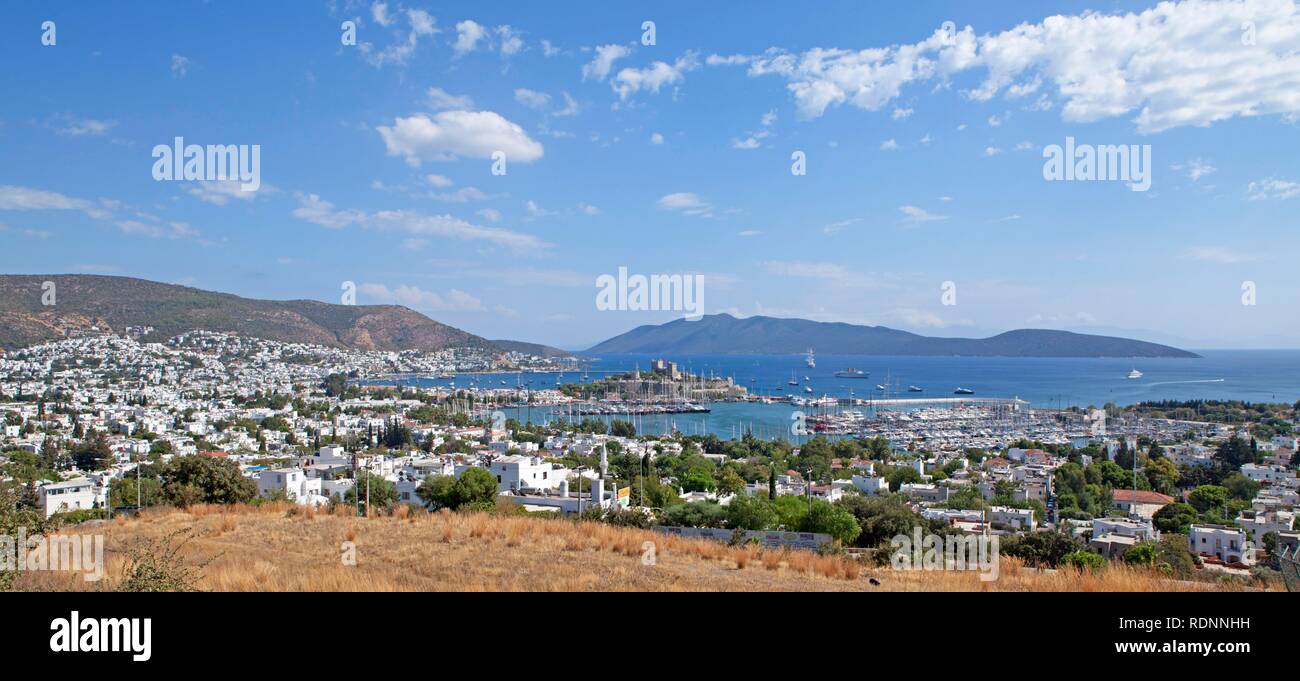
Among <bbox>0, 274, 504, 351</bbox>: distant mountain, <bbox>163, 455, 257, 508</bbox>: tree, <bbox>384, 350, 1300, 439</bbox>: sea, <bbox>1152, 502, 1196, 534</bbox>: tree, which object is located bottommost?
<bbox>384, 350, 1300, 439</bbox>: sea

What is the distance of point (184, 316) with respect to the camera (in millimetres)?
78375

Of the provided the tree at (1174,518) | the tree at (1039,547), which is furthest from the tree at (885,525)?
the tree at (1174,518)

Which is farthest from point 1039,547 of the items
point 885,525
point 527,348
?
point 527,348

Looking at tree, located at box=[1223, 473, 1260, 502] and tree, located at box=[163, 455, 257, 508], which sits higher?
tree, located at box=[163, 455, 257, 508]

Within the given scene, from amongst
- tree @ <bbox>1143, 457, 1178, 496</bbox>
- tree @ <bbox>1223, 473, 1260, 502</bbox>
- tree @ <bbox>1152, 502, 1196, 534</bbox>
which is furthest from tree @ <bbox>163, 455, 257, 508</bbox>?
tree @ <bbox>1143, 457, 1178, 496</bbox>

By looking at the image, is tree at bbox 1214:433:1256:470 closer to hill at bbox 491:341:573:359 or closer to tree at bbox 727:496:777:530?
tree at bbox 727:496:777:530

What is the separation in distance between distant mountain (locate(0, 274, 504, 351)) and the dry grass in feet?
219

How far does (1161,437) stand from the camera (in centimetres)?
4716

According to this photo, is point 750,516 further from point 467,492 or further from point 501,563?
point 501,563

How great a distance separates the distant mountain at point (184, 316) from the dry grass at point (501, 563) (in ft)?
219

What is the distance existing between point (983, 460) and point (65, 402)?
6030 cm

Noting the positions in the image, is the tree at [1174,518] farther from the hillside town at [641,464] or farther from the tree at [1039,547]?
the tree at [1039,547]

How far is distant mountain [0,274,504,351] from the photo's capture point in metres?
60.7

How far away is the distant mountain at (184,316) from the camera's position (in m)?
60.7
